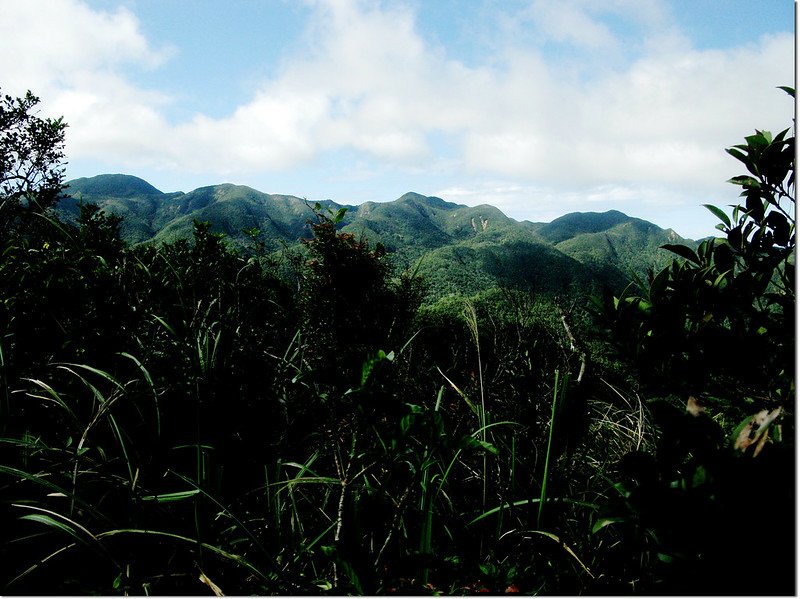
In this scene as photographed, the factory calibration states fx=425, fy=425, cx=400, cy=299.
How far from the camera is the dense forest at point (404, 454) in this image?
2.57ft

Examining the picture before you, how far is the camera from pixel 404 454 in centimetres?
126

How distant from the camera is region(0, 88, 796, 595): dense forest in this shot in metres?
0.78

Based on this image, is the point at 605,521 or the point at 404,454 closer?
the point at 605,521

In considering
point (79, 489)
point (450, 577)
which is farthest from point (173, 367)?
point (450, 577)

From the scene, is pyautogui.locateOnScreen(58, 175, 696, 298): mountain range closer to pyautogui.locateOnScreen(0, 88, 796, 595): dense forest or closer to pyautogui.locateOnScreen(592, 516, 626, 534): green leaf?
pyautogui.locateOnScreen(0, 88, 796, 595): dense forest

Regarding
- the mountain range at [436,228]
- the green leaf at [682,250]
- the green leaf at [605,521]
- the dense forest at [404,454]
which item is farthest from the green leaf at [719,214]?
the mountain range at [436,228]

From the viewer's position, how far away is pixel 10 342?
67.6 inches

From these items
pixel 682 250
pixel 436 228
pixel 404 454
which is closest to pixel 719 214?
pixel 682 250

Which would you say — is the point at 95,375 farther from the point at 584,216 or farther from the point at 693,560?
the point at 584,216

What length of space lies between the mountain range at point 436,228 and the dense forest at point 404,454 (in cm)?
3576

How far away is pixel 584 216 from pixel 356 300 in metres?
131

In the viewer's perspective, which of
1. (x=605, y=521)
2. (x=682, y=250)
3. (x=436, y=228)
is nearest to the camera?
(x=605, y=521)

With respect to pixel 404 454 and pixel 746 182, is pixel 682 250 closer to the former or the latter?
pixel 746 182

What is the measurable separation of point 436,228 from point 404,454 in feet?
311
